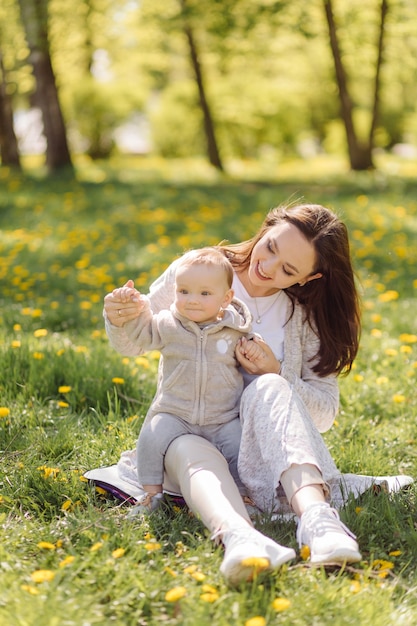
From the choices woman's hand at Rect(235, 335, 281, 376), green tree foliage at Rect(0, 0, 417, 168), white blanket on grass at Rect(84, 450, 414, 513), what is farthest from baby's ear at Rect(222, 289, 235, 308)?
green tree foliage at Rect(0, 0, 417, 168)

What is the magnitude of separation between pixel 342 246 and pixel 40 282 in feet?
11.8

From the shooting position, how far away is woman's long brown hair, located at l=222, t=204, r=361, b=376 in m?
2.90

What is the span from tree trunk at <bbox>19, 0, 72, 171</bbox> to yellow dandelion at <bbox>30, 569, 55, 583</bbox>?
11.1 metres

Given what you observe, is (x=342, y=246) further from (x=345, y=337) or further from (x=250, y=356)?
(x=250, y=356)

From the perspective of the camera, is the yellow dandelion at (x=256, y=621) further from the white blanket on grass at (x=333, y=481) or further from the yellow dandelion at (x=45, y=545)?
the white blanket on grass at (x=333, y=481)

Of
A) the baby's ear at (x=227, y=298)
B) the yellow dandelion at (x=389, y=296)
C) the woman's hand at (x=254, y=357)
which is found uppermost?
the baby's ear at (x=227, y=298)

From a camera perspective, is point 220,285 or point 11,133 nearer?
point 220,285

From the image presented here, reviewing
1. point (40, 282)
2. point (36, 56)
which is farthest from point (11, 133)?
point (40, 282)

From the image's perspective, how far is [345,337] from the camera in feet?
9.85

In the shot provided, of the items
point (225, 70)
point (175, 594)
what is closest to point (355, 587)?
point (175, 594)

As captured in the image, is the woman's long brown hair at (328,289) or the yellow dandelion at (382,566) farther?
the woman's long brown hair at (328,289)

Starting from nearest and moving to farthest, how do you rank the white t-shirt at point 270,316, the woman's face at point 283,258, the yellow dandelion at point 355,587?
the yellow dandelion at point 355,587 < the woman's face at point 283,258 < the white t-shirt at point 270,316

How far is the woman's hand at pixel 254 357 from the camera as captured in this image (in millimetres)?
2719

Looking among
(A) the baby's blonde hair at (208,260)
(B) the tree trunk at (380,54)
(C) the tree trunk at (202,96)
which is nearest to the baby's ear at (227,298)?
(A) the baby's blonde hair at (208,260)
